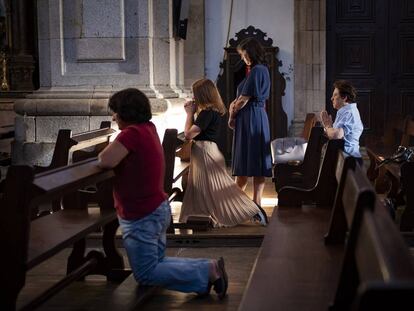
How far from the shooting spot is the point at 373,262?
2.33 m

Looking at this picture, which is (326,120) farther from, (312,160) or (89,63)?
(89,63)

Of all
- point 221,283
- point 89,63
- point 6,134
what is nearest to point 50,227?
point 221,283

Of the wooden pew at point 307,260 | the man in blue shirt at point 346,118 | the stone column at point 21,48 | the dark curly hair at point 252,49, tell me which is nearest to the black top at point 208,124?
the dark curly hair at point 252,49

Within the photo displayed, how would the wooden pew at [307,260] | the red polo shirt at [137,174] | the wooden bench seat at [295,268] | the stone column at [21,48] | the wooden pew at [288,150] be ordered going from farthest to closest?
the stone column at [21,48] < the wooden pew at [288,150] < the red polo shirt at [137,174] < the wooden bench seat at [295,268] < the wooden pew at [307,260]

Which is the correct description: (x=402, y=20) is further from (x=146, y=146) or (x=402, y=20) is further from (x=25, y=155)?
(x=146, y=146)

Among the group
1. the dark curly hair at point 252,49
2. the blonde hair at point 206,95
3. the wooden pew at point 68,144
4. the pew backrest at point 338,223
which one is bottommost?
the pew backrest at point 338,223

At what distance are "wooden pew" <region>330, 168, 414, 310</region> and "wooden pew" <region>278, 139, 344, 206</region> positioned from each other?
1762mm

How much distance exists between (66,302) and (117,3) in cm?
426

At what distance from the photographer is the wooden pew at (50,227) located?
383 cm

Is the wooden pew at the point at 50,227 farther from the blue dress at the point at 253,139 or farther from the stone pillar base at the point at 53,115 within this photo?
the stone pillar base at the point at 53,115

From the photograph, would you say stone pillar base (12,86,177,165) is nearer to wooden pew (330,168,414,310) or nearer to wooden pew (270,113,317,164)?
wooden pew (270,113,317,164)

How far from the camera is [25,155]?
345 inches

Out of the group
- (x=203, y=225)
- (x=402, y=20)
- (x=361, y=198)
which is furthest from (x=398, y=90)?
(x=361, y=198)

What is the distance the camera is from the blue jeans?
4715mm
